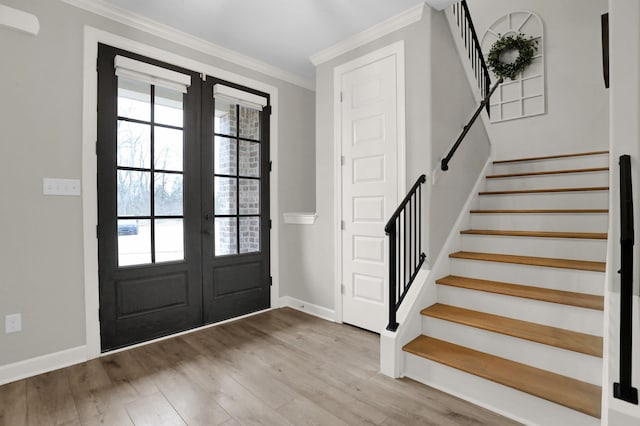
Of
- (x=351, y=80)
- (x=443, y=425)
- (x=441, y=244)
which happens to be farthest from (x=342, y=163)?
(x=443, y=425)

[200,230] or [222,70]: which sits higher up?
[222,70]

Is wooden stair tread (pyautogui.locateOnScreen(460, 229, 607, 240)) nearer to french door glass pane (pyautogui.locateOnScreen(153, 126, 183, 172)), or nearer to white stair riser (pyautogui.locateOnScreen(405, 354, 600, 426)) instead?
white stair riser (pyautogui.locateOnScreen(405, 354, 600, 426))

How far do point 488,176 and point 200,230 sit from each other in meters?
3.01

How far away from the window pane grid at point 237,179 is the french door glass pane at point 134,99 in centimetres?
63

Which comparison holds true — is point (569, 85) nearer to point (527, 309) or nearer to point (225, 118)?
point (527, 309)

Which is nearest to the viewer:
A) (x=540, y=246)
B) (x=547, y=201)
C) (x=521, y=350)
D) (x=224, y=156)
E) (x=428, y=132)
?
(x=521, y=350)

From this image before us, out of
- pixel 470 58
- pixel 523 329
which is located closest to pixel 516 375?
pixel 523 329

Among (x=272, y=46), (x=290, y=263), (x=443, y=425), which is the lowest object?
(x=443, y=425)

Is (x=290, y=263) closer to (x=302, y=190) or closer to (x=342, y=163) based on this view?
(x=302, y=190)

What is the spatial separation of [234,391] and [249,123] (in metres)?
2.57

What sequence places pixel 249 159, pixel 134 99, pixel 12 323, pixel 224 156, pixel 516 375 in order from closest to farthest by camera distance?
pixel 516 375 → pixel 12 323 → pixel 134 99 → pixel 224 156 → pixel 249 159

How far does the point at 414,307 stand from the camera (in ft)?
7.45

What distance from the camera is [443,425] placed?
65.2 inches

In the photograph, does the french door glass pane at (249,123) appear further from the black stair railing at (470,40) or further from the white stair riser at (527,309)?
the white stair riser at (527,309)
